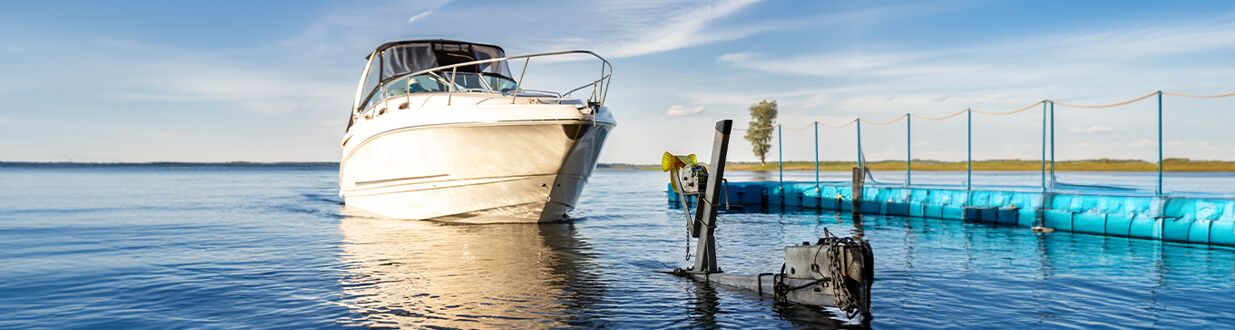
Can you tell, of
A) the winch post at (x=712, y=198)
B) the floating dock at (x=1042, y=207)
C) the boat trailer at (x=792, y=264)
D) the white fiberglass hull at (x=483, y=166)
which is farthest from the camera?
the white fiberglass hull at (x=483, y=166)

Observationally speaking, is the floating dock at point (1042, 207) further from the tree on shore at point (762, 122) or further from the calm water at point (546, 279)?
the tree on shore at point (762, 122)

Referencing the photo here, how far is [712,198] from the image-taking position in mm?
8492

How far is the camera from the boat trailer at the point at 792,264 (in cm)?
677

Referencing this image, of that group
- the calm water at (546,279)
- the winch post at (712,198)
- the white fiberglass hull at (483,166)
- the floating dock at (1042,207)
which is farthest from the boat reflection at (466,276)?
the floating dock at (1042,207)

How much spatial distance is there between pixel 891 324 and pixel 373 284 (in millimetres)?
6055

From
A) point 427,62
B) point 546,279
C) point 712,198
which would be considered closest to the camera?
point 712,198

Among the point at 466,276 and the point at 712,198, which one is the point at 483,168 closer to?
the point at 466,276

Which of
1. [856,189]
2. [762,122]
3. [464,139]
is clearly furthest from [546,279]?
[762,122]

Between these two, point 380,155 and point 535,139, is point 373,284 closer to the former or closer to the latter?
point 535,139

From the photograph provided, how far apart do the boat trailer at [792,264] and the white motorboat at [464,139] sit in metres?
5.54

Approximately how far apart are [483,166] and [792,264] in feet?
28.4

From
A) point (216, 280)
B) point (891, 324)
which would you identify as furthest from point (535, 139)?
point (891, 324)

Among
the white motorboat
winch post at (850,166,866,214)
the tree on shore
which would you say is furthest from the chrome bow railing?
the tree on shore

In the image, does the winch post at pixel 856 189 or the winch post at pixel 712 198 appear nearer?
the winch post at pixel 712 198
